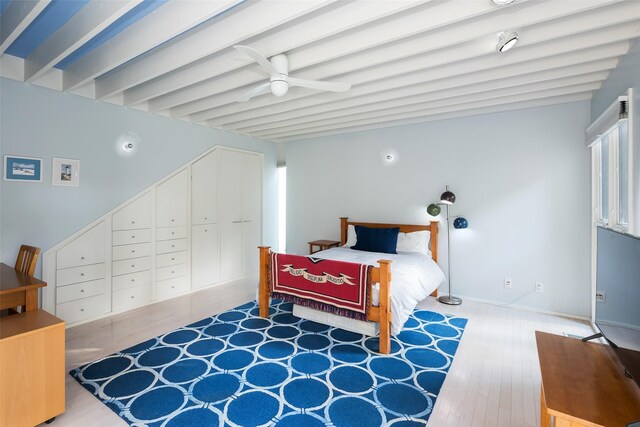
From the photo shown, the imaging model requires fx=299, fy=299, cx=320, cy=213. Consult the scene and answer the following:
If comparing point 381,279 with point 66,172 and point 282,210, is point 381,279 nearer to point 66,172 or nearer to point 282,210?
point 66,172

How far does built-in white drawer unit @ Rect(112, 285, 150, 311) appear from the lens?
3.75m

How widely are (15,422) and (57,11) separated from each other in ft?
9.17

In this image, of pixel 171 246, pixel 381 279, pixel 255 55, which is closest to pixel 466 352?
pixel 381 279

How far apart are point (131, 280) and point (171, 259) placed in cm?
57

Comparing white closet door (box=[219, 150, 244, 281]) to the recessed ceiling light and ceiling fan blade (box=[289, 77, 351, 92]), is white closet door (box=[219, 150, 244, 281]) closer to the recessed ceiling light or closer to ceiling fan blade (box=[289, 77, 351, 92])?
ceiling fan blade (box=[289, 77, 351, 92])

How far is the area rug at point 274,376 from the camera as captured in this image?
1.98m

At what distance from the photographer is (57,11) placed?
7.43ft

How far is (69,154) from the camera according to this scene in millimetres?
3328

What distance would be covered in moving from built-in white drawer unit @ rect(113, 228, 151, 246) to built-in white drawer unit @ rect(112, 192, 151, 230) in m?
0.05

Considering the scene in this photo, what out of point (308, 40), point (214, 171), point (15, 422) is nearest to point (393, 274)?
point (308, 40)

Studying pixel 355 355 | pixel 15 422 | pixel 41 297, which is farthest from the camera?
pixel 41 297

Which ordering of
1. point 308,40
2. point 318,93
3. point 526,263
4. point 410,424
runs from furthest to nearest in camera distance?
point 526,263 → point 318,93 → point 308,40 → point 410,424

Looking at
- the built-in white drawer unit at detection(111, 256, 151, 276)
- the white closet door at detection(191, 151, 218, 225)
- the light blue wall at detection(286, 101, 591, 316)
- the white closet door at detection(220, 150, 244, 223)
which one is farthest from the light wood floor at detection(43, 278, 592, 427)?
the white closet door at detection(220, 150, 244, 223)

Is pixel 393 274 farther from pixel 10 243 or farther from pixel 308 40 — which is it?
pixel 10 243
